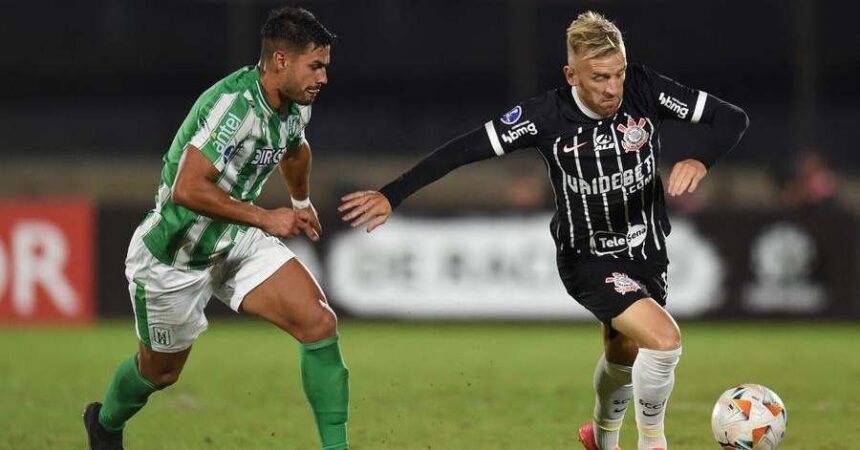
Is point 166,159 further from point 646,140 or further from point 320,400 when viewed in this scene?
point 646,140

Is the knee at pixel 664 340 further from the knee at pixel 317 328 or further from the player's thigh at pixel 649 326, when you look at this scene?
the knee at pixel 317 328

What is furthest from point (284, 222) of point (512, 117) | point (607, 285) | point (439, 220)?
point (439, 220)

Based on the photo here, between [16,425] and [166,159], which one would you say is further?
[16,425]

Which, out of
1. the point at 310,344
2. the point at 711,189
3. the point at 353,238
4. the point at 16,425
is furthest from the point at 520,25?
the point at 310,344

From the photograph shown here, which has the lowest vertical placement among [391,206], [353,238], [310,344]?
[353,238]

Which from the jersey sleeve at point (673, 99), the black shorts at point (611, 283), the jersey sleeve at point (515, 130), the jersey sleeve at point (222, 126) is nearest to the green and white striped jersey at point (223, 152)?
the jersey sleeve at point (222, 126)

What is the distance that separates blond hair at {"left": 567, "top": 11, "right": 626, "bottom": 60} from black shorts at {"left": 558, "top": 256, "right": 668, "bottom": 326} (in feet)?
3.19

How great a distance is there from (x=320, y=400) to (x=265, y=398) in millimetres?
3518

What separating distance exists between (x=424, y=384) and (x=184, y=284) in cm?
418

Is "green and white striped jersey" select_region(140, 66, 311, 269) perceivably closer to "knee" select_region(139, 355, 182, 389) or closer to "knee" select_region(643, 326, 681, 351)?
"knee" select_region(139, 355, 182, 389)

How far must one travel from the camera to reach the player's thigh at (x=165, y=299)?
21.5 feet

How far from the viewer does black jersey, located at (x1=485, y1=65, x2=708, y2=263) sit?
21.0ft

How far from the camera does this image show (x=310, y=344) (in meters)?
6.32

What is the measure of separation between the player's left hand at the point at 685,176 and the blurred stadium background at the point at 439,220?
1800 mm
